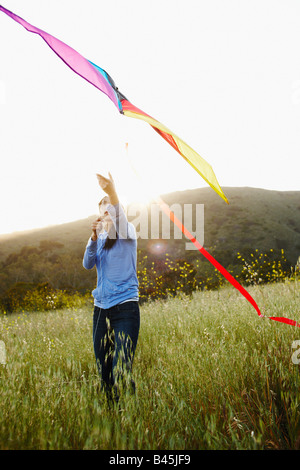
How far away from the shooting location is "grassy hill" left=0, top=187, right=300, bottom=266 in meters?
32.3

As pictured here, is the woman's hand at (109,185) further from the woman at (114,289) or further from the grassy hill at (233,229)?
the grassy hill at (233,229)

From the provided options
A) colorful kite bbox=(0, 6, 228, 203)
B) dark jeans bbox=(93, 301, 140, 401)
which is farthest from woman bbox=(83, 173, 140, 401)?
colorful kite bbox=(0, 6, 228, 203)

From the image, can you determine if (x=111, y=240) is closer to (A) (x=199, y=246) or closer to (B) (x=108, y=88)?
(A) (x=199, y=246)

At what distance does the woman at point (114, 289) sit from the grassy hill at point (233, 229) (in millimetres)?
21912

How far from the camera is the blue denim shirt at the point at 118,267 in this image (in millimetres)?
2365

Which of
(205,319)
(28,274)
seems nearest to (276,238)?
(28,274)

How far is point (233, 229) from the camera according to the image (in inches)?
1512

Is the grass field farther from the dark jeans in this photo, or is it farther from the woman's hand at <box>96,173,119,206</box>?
the woman's hand at <box>96,173,119,206</box>

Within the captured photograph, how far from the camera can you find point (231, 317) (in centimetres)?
360

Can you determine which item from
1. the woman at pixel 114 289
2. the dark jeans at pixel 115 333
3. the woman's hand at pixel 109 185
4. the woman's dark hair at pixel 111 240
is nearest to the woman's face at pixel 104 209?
the woman at pixel 114 289

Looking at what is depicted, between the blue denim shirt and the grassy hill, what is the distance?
2192 centimetres

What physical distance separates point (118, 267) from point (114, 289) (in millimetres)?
188
